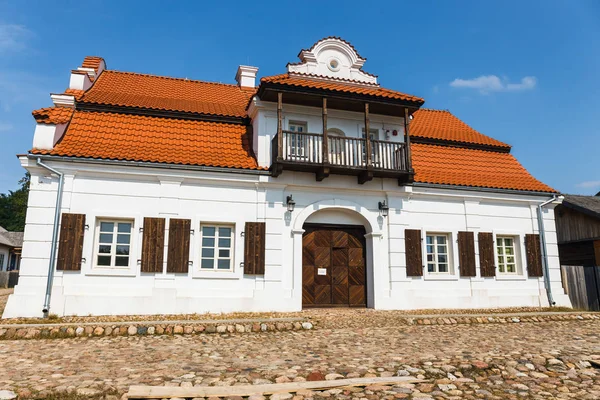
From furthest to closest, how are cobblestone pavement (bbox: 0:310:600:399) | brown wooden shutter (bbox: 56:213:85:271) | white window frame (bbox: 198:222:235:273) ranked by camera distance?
white window frame (bbox: 198:222:235:273) → brown wooden shutter (bbox: 56:213:85:271) → cobblestone pavement (bbox: 0:310:600:399)

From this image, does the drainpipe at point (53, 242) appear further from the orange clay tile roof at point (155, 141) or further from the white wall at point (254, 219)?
the orange clay tile roof at point (155, 141)

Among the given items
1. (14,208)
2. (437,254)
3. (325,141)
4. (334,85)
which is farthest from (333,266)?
(14,208)

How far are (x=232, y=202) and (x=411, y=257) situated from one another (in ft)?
19.5

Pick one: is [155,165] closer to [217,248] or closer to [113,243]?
[113,243]

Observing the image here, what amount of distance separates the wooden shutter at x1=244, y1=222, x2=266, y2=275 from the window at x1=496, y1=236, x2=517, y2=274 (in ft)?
27.7

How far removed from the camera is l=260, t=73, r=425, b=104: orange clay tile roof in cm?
1309

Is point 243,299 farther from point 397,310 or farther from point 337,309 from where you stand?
point 397,310

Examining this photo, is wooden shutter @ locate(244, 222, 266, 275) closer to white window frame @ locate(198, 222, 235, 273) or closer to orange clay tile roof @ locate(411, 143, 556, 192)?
white window frame @ locate(198, 222, 235, 273)

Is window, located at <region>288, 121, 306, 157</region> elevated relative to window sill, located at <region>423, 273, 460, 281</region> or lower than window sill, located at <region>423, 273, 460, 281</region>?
elevated

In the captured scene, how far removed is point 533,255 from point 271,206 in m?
9.38

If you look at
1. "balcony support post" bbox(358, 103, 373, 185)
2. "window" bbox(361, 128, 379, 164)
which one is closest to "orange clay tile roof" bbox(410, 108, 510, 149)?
"window" bbox(361, 128, 379, 164)

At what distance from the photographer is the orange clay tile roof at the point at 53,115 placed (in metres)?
11.7

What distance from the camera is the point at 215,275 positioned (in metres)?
12.1

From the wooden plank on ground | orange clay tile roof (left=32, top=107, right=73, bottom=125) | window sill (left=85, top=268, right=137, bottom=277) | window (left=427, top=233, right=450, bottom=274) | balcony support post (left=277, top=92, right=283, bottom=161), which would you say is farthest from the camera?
window (left=427, top=233, right=450, bottom=274)
